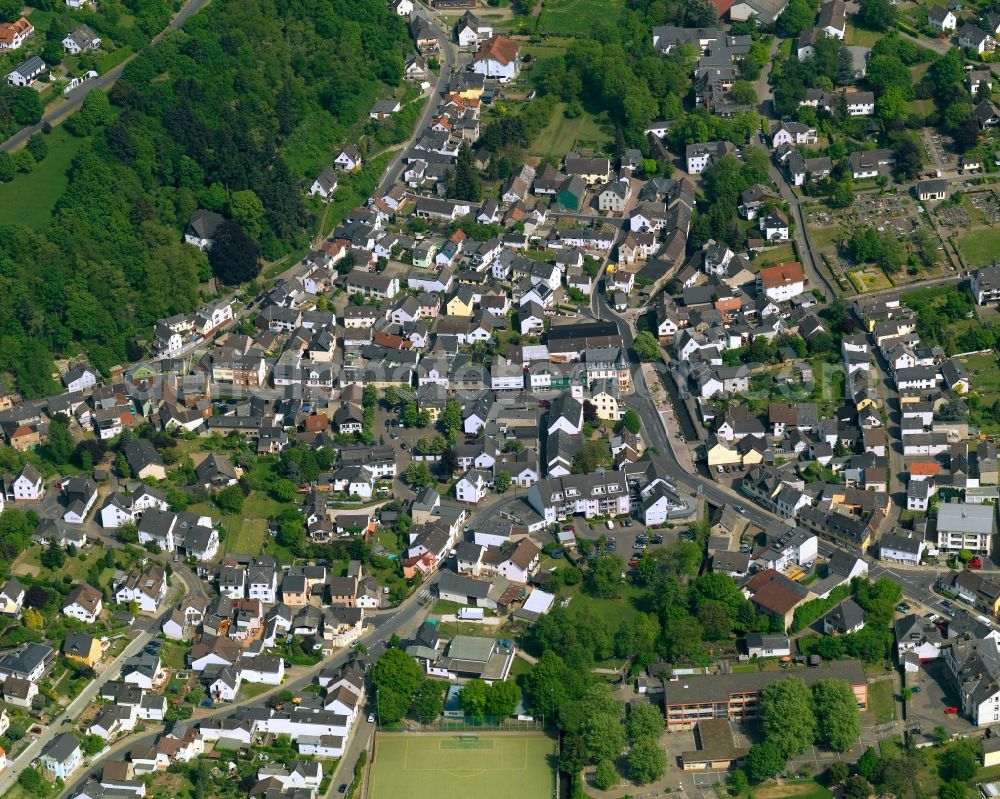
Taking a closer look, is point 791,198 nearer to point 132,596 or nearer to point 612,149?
point 612,149

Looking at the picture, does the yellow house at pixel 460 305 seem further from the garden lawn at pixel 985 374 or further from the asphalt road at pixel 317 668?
the garden lawn at pixel 985 374

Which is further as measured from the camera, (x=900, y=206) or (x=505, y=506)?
(x=900, y=206)

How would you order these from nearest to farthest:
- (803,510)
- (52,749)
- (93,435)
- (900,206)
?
(52,749) → (803,510) → (93,435) → (900,206)

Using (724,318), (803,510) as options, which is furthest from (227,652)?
(724,318)

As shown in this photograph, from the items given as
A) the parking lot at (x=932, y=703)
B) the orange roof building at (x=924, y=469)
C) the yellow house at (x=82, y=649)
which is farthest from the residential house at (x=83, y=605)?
the orange roof building at (x=924, y=469)

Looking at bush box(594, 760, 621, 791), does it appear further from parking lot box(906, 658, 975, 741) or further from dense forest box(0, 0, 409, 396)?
dense forest box(0, 0, 409, 396)

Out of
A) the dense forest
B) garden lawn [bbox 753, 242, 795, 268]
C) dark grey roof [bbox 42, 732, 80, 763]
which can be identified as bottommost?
garden lawn [bbox 753, 242, 795, 268]

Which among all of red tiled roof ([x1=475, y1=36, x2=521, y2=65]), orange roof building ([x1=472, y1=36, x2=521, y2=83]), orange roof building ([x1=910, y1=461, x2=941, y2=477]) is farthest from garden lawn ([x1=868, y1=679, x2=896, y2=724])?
red tiled roof ([x1=475, y1=36, x2=521, y2=65])
